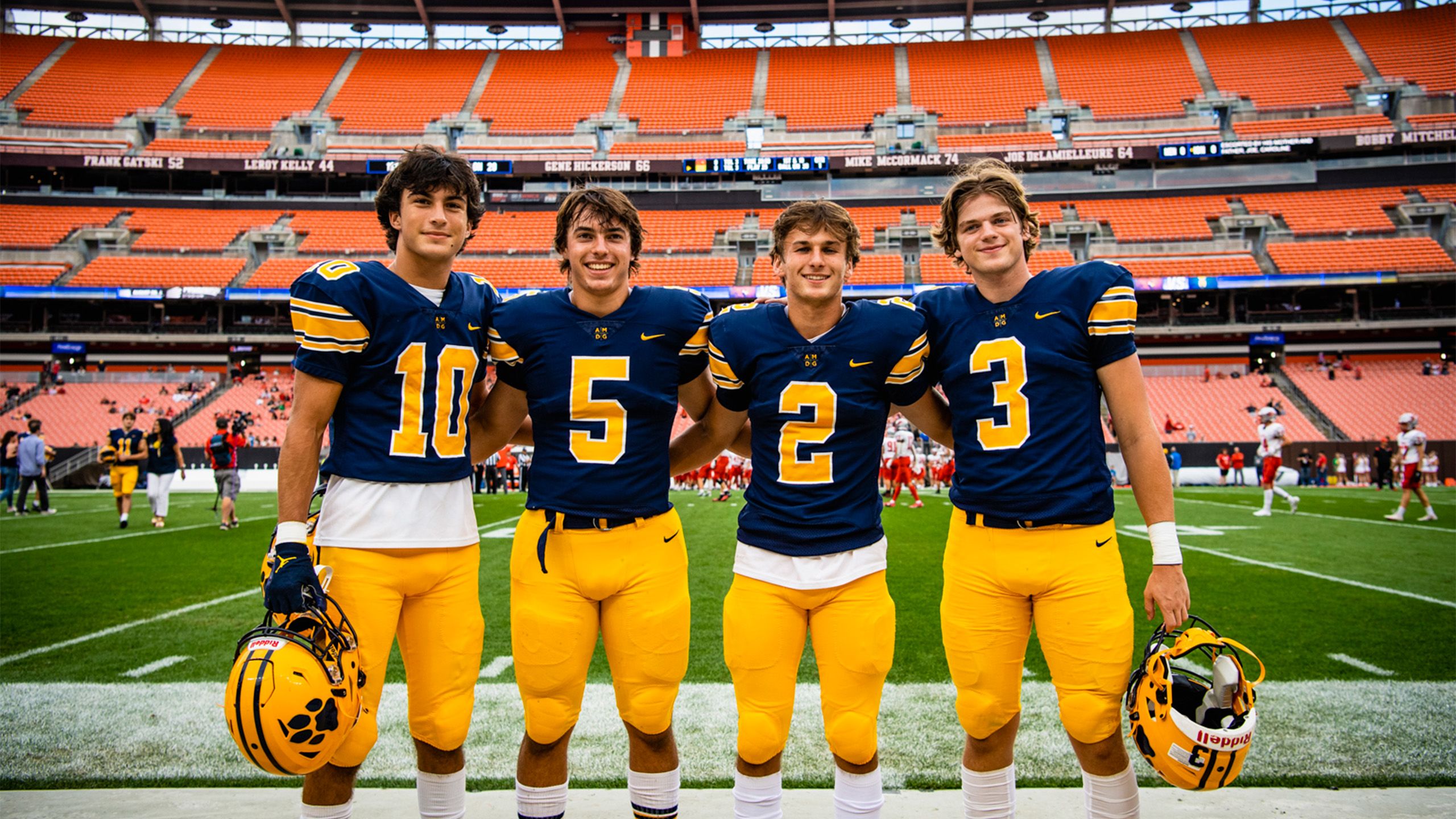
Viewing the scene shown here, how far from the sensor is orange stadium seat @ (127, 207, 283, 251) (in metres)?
33.4

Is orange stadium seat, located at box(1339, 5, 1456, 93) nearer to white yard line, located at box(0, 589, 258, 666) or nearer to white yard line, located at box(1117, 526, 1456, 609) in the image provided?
white yard line, located at box(1117, 526, 1456, 609)

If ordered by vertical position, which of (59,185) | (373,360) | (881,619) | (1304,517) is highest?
(59,185)

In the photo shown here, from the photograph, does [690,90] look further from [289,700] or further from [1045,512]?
[289,700]

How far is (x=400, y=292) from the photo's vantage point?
8.81ft

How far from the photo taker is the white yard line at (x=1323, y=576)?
6738mm

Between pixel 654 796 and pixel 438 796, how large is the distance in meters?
0.70

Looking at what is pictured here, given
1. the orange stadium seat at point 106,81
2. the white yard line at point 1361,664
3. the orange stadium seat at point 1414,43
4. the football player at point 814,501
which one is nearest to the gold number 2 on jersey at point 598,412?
the football player at point 814,501

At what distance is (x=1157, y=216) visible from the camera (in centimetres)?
3366

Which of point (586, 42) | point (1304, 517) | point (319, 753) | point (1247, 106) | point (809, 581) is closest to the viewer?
point (319, 753)

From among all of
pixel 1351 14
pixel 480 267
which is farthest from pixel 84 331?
pixel 1351 14

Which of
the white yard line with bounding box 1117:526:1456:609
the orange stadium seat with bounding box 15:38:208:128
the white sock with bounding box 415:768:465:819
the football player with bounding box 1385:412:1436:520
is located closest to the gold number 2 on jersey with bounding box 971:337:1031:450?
the white sock with bounding box 415:768:465:819

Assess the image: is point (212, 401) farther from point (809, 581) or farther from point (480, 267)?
point (809, 581)

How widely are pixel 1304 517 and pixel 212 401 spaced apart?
31.4 metres

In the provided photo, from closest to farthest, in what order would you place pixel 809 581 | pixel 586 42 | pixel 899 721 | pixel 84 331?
1. pixel 809 581
2. pixel 899 721
3. pixel 84 331
4. pixel 586 42
